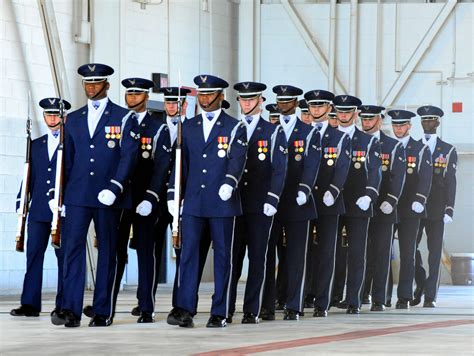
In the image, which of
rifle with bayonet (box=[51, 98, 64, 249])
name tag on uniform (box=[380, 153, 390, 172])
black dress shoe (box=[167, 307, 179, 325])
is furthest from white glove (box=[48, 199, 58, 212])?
name tag on uniform (box=[380, 153, 390, 172])

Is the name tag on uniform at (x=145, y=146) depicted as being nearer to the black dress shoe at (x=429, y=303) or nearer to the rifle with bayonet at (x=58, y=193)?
the rifle with bayonet at (x=58, y=193)

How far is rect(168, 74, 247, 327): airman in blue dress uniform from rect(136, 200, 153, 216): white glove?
0.60 ft

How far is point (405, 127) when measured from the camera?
42.0 feet

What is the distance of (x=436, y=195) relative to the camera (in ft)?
42.1

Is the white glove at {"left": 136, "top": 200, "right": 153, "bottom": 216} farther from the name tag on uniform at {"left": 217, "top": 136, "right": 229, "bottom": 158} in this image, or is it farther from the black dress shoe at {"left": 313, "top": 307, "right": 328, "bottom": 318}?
the black dress shoe at {"left": 313, "top": 307, "right": 328, "bottom": 318}

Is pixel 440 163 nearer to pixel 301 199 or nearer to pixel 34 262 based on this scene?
pixel 301 199

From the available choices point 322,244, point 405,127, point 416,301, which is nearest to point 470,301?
point 416,301

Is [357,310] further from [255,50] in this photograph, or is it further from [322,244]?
[255,50]

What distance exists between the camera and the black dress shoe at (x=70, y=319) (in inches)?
360

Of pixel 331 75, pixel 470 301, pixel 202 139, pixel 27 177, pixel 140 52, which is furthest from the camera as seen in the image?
pixel 331 75

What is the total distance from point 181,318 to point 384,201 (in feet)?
11.4

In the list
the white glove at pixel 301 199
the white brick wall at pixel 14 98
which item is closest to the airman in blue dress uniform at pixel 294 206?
the white glove at pixel 301 199

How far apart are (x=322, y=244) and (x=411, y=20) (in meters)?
7.93

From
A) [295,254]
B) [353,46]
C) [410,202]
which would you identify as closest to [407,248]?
[410,202]
